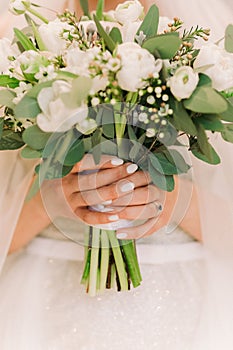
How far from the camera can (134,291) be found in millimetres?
1256

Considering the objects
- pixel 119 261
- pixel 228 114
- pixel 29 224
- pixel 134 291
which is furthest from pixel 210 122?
pixel 29 224

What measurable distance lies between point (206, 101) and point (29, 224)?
0.64 m

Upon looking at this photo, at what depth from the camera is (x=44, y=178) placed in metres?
0.97

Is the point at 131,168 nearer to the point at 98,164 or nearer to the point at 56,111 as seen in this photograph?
the point at 98,164

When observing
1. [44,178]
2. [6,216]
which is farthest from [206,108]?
[6,216]

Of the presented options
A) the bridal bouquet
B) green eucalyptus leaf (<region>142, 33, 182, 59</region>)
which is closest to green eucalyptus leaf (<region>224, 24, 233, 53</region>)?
the bridal bouquet

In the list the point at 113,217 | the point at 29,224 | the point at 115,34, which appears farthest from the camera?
the point at 29,224

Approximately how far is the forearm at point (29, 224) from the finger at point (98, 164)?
0.37 m

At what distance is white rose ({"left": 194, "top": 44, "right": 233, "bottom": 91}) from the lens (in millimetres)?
931

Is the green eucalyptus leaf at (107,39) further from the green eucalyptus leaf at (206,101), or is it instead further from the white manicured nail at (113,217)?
the white manicured nail at (113,217)

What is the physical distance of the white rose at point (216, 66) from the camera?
931 millimetres

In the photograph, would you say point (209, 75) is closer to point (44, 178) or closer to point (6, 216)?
point (44, 178)

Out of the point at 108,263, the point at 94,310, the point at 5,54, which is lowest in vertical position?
the point at 94,310

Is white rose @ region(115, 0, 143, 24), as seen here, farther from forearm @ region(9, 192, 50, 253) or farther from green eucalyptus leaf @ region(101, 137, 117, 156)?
forearm @ region(9, 192, 50, 253)
